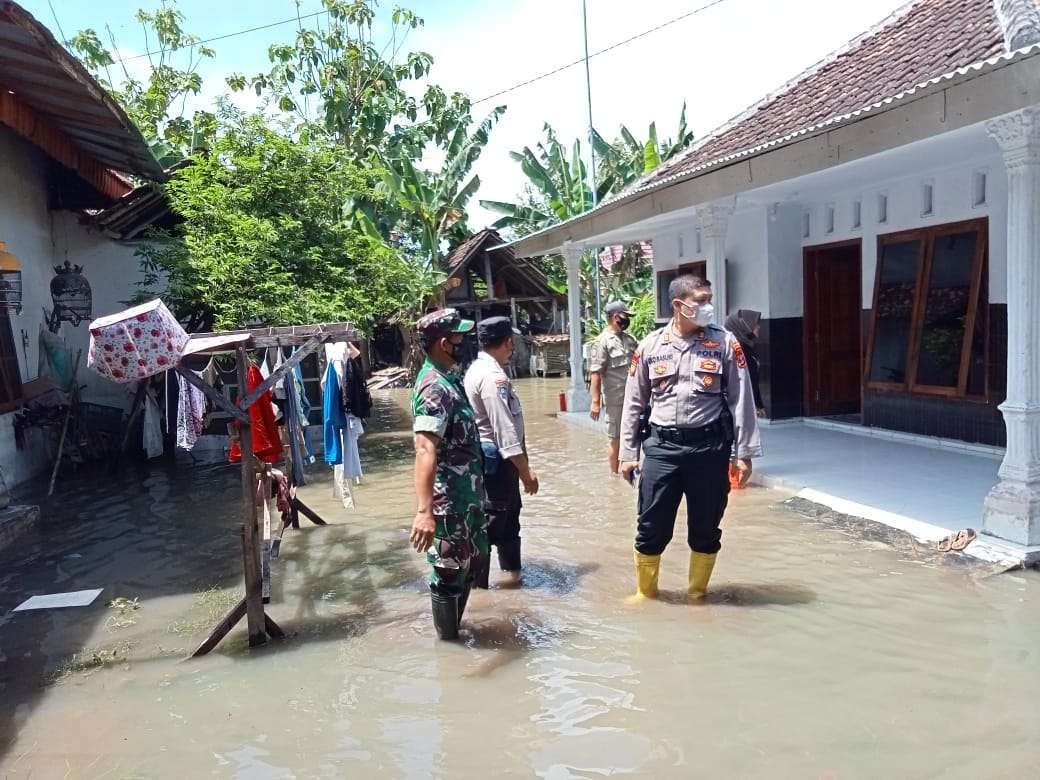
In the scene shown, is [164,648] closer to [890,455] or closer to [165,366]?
[165,366]

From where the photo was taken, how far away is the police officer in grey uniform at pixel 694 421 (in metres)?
4.57

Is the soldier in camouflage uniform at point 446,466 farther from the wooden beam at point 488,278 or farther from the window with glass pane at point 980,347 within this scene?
the wooden beam at point 488,278

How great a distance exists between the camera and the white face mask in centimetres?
453

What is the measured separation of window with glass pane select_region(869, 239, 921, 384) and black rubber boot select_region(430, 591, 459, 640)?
21.8ft

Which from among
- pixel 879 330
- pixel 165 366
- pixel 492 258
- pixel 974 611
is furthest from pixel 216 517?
pixel 492 258

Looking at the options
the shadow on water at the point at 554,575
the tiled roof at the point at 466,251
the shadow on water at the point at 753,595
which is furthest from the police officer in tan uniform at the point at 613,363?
the tiled roof at the point at 466,251

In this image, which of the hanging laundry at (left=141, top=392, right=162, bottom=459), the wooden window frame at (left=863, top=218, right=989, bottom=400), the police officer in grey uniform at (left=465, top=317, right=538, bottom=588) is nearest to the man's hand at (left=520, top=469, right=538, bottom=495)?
the police officer in grey uniform at (left=465, top=317, right=538, bottom=588)

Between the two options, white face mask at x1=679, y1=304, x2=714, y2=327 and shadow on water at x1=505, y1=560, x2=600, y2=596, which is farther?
shadow on water at x1=505, y1=560, x2=600, y2=596

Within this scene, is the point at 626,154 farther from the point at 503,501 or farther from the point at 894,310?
the point at 503,501

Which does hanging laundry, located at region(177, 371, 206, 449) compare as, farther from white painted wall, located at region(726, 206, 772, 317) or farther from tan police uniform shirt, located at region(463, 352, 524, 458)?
white painted wall, located at region(726, 206, 772, 317)

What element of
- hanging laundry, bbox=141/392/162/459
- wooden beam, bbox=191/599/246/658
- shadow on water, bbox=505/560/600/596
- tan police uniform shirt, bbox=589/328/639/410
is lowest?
shadow on water, bbox=505/560/600/596

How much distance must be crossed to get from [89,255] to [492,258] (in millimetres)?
14326

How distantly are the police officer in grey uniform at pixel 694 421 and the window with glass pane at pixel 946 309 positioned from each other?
4.94 metres

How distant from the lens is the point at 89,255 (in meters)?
12.8
